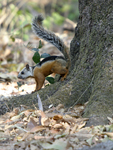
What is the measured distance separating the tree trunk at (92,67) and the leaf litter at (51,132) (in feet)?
0.94

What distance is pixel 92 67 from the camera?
10.7 feet

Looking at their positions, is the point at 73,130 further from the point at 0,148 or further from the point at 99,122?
the point at 0,148

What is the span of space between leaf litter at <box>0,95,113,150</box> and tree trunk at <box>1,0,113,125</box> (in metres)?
0.29

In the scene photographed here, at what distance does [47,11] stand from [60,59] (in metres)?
15.4

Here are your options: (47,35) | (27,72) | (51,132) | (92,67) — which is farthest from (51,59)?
(51,132)

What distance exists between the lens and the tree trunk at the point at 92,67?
2.75m

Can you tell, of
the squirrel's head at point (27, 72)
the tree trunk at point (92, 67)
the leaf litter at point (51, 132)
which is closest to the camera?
the leaf litter at point (51, 132)

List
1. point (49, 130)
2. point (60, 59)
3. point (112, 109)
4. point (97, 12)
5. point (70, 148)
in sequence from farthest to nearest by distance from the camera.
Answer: point (60, 59) < point (97, 12) < point (112, 109) < point (49, 130) < point (70, 148)

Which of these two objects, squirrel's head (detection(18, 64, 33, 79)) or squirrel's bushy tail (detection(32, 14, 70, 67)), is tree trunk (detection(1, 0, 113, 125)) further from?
squirrel's head (detection(18, 64, 33, 79))

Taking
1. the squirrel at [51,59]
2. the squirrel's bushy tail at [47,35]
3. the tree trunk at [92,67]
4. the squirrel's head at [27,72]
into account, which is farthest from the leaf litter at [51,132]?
the squirrel's head at [27,72]

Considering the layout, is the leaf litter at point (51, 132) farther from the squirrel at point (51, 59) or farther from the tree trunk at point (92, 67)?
the squirrel at point (51, 59)

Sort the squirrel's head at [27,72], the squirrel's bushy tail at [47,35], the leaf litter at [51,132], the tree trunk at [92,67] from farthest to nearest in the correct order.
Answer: the squirrel's head at [27,72], the squirrel's bushy tail at [47,35], the tree trunk at [92,67], the leaf litter at [51,132]

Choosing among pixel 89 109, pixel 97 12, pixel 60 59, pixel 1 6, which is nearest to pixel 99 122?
pixel 89 109

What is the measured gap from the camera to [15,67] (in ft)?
24.1
